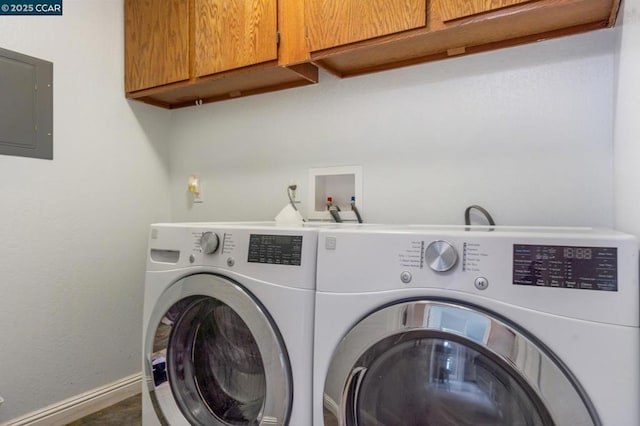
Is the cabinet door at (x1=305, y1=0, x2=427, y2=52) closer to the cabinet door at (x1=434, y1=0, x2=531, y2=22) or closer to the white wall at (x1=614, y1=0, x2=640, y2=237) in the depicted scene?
the cabinet door at (x1=434, y1=0, x2=531, y2=22)

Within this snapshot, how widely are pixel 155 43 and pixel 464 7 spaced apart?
140cm

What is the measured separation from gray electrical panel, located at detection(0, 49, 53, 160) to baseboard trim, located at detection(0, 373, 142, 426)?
1.08 m

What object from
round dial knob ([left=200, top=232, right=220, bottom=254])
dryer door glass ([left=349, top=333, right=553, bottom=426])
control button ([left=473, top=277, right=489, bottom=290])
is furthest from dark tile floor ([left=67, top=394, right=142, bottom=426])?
control button ([left=473, top=277, right=489, bottom=290])

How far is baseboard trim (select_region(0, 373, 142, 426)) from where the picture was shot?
1.60 metres

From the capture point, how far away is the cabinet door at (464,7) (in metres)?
1.13

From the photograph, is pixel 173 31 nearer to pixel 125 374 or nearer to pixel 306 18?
pixel 306 18

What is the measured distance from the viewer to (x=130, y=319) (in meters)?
2.00

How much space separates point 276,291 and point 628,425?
753 millimetres

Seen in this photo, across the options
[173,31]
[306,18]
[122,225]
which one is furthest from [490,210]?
[122,225]

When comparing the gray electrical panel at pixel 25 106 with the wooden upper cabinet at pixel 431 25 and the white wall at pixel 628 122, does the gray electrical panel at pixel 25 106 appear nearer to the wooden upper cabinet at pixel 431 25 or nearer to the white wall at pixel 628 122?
the wooden upper cabinet at pixel 431 25

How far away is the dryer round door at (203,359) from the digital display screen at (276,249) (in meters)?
0.11

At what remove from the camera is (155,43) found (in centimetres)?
182

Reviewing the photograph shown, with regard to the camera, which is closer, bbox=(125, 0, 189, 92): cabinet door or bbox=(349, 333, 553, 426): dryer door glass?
bbox=(349, 333, 553, 426): dryer door glass

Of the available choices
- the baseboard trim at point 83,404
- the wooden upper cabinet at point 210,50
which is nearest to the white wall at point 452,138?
the wooden upper cabinet at point 210,50
